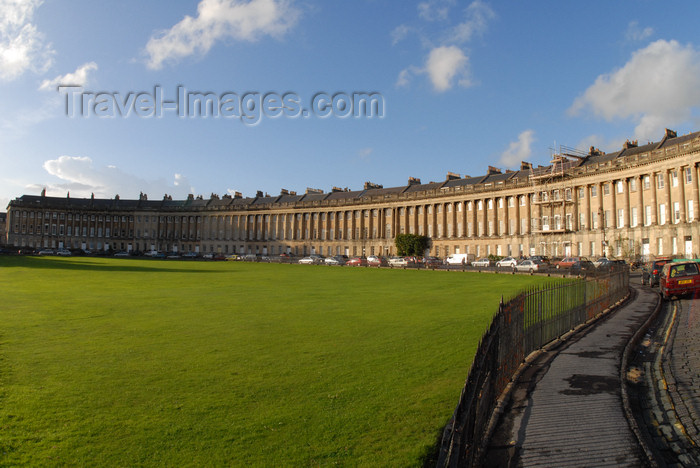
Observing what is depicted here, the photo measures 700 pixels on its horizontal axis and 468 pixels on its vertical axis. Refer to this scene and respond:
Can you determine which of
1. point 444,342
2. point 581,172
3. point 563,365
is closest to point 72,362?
point 444,342

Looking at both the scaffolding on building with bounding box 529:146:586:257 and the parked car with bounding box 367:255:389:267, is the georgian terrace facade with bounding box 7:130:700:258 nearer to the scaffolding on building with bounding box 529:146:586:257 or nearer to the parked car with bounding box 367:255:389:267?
the scaffolding on building with bounding box 529:146:586:257

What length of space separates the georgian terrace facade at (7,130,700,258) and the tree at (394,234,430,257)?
10.8 ft

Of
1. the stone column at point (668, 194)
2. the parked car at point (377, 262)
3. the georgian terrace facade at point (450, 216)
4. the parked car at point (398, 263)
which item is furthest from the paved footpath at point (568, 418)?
the parked car at point (377, 262)

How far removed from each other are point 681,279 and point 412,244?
64515 millimetres

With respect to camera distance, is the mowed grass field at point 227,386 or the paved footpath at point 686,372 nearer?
the mowed grass field at point 227,386

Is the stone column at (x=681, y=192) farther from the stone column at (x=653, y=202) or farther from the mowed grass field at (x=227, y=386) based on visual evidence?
the mowed grass field at (x=227, y=386)

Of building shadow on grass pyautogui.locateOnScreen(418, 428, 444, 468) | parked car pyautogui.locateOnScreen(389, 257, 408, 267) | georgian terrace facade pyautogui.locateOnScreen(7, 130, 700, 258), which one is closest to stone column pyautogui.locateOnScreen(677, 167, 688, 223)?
georgian terrace facade pyautogui.locateOnScreen(7, 130, 700, 258)

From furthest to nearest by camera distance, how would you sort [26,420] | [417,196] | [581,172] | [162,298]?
[417,196]
[581,172]
[162,298]
[26,420]

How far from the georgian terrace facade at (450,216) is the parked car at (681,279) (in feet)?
112

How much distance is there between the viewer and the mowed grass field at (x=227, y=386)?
18.3 ft

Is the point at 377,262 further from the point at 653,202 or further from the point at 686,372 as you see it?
→ the point at 686,372

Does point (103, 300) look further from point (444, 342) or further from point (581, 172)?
point (581, 172)

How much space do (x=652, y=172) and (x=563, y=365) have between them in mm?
57521

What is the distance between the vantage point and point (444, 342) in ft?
37.0
